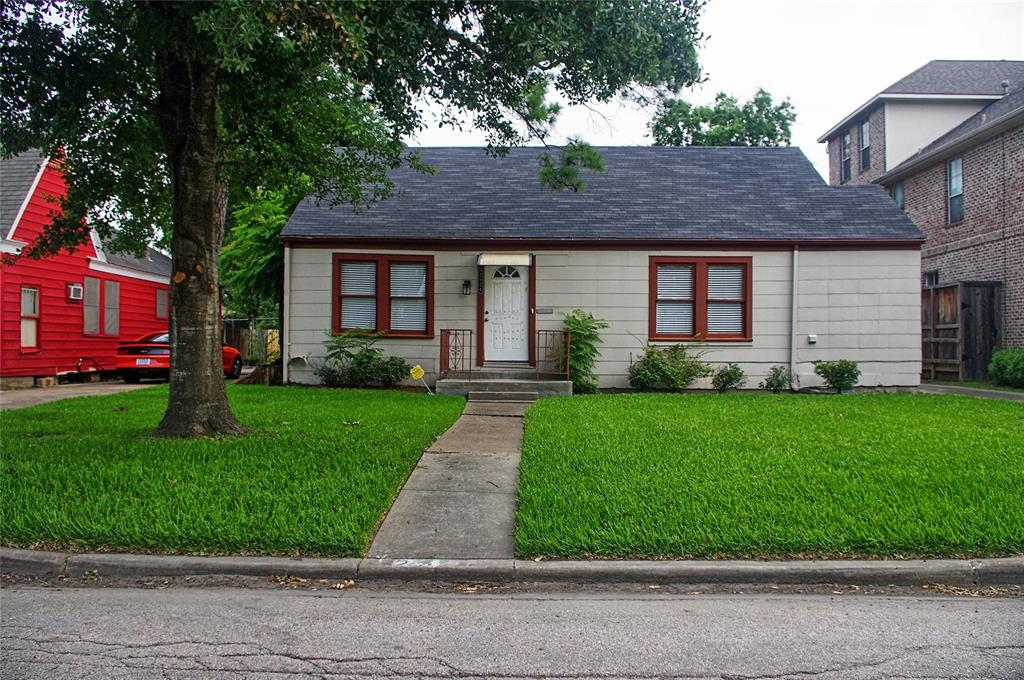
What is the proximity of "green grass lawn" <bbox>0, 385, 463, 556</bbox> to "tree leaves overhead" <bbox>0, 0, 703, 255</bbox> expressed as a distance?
3501mm

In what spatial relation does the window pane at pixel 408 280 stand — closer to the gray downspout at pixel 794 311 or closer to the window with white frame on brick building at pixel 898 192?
the gray downspout at pixel 794 311

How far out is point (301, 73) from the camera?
8.36 metres

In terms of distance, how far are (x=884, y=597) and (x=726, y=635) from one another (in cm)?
131

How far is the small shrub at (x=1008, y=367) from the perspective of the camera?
14719mm

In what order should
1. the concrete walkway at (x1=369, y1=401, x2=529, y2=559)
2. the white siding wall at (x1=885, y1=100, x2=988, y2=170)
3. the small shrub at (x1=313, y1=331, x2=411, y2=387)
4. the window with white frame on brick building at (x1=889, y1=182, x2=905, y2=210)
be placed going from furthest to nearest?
the white siding wall at (x1=885, y1=100, x2=988, y2=170) < the window with white frame on brick building at (x1=889, y1=182, x2=905, y2=210) < the small shrub at (x1=313, y1=331, x2=411, y2=387) < the concrete walkway at (x1=369, y1=401, x2=529, y2=559)

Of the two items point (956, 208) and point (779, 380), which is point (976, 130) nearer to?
point (956, 208)

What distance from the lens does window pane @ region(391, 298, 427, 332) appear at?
13820 millimetres

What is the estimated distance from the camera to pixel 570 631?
3770 millimetres

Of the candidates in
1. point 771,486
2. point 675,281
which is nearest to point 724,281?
point 675,281

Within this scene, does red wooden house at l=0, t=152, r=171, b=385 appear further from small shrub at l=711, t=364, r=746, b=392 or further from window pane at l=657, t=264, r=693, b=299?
small shrub at l=711, t=364, r=746, b=392

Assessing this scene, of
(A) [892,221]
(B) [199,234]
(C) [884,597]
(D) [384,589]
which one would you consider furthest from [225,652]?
(A) [892,221]

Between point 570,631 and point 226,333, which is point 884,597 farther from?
point 226,333

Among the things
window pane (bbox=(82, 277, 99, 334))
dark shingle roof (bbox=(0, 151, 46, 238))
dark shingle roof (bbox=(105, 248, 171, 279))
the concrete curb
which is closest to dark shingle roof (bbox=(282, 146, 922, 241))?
dark shingle roof (bbox=(0, 151, 46, 238))

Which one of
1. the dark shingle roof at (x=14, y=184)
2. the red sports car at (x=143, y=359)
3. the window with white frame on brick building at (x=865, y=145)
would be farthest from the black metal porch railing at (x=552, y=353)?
the window with white frame on brick building at (x=865, y=145)
